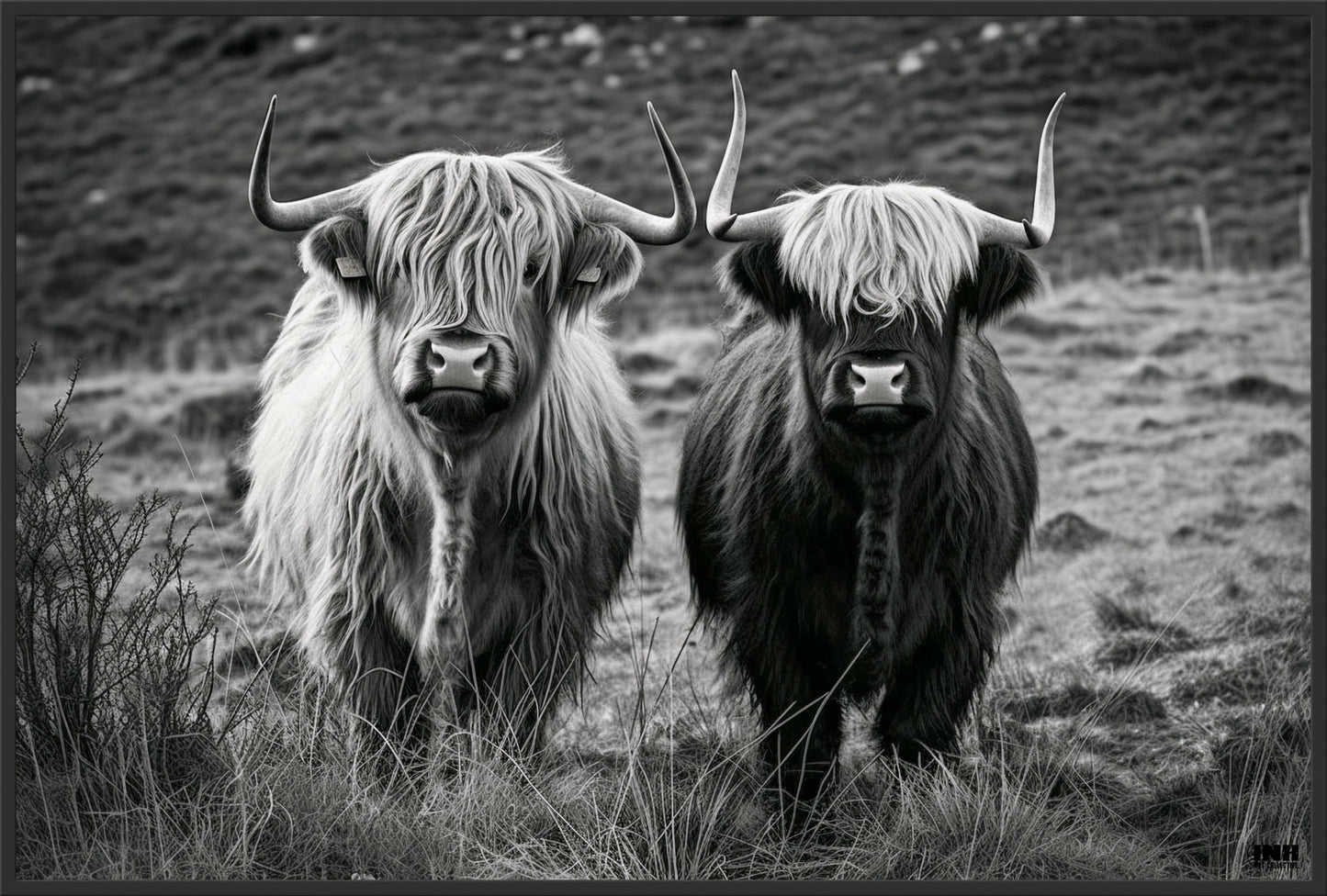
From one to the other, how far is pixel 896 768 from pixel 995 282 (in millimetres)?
1376

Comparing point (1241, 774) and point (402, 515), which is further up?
point (402, 515)

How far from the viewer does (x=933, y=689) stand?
393 centimetres

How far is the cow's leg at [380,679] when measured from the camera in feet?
12.6

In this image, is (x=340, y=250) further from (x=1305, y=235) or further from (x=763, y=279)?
(x=1305, y=235)

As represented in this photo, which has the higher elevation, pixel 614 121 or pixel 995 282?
pixel 614 121

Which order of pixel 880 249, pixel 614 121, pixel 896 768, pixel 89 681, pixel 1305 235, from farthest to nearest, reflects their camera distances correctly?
pixel 614 121, pixel 1305 235, pixel 896 768, pixel 880 249, pixel 89 681

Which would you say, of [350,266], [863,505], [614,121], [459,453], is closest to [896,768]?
[863,505]

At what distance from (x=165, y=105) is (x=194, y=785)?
21.7 m

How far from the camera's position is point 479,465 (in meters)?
3.76

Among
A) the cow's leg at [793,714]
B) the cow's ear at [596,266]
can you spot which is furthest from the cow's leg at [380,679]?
the cow's ear at [596,266]

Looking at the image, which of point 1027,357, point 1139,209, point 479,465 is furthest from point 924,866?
point 1139,209

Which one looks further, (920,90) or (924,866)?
(920,90)

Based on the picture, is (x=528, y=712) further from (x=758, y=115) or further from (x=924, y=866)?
(x=758, y=115)

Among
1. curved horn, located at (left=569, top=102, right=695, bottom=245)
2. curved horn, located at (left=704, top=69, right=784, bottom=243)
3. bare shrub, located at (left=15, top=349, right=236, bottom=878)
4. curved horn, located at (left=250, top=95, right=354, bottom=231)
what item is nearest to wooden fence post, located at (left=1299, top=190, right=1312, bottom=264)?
curved horn, located at (left=704, top=69, right=784, bottom=243)
